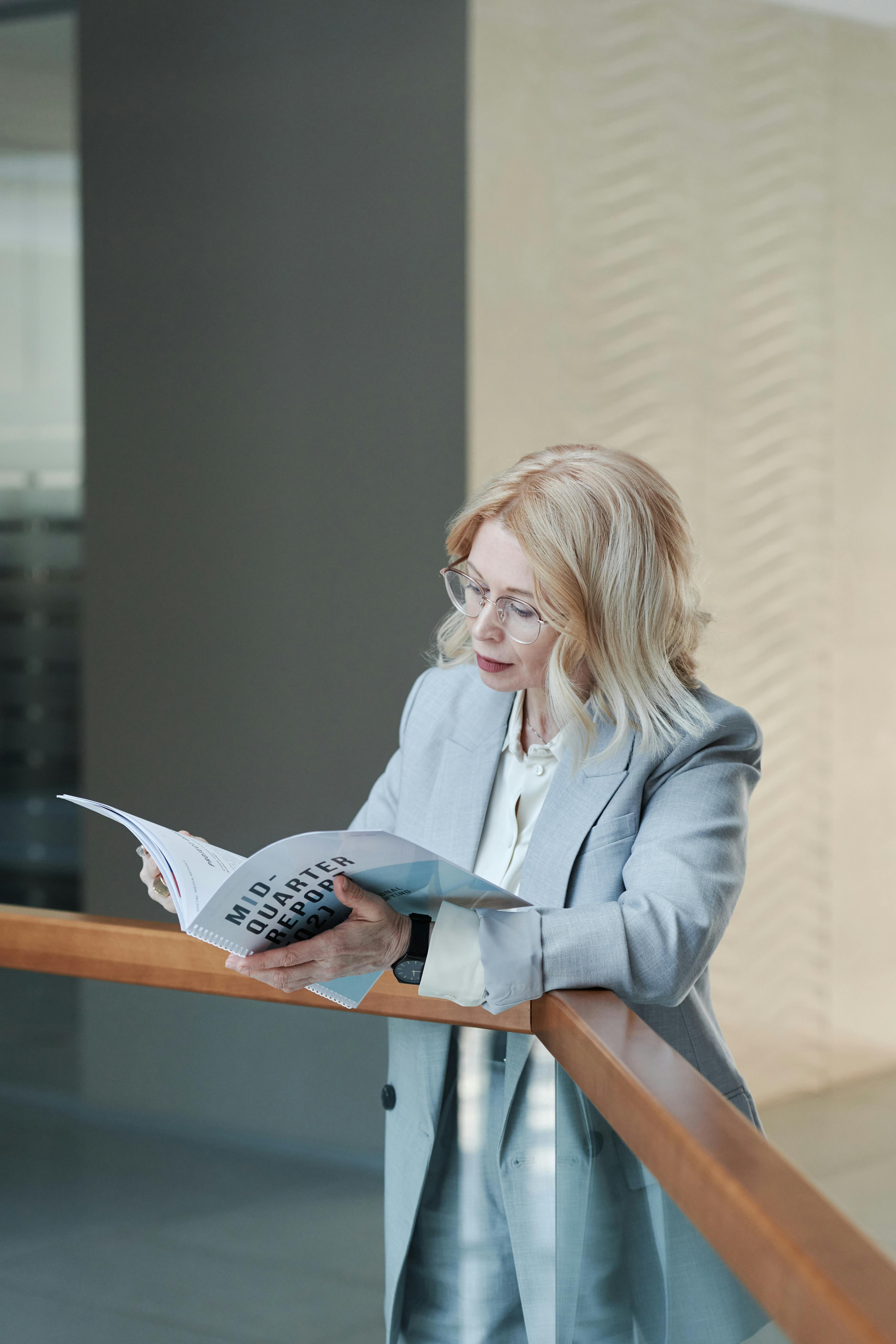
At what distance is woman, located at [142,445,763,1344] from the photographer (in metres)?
1.51

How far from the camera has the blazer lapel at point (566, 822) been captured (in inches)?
70.7

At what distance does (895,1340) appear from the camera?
73 cm

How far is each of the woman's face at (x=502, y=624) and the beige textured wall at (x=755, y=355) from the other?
2.55 m

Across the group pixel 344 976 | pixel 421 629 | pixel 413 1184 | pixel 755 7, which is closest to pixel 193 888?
pixel 344 976

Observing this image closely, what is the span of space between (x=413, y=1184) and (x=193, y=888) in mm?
578

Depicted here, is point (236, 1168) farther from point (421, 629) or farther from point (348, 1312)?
point (421, 629)

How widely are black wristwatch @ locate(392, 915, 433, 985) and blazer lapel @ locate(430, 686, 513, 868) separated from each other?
0.37 meters

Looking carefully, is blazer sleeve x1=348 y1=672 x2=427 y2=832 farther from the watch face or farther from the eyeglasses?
the watch face

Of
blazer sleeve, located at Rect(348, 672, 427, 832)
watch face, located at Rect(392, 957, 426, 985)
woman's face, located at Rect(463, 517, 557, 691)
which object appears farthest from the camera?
blazer sleeve, located at Rect(348, 672, 427, 832)

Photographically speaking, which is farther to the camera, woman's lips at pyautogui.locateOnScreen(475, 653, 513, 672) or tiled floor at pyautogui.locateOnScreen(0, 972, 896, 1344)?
woman's lips at pyautogui.locateOnScreen(475, 653, 513, 672)

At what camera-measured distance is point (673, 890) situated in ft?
5.43

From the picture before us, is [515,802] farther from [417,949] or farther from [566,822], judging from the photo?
[417,949]

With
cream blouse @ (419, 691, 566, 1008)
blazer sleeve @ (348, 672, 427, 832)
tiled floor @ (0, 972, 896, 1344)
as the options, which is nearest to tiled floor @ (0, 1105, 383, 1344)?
tiled floor @ (0, 972, 896, 1344)

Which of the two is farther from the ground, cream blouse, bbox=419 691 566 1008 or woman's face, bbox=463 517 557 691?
woman's face, bbox=463 517 557 691
